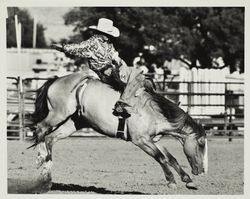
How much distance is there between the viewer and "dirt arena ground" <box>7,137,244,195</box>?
7949 millimetres

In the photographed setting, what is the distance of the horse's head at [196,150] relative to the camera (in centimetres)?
773

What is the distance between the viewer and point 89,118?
7688mm

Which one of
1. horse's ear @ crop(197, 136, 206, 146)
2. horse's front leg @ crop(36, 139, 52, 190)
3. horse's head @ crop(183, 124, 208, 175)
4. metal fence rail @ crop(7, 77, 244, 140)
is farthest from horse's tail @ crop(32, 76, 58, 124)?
metal fence rail @ crop(7, 77, 244, 140)

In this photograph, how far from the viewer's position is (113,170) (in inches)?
388

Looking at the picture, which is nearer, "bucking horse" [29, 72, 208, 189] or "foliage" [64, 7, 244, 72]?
"bucking horse" [29, 72, 208, 189]

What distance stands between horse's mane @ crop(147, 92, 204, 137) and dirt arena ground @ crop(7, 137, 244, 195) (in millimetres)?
722

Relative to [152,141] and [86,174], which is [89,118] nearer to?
[152,141]

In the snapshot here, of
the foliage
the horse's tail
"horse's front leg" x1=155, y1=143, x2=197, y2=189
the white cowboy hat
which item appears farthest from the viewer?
the foliage

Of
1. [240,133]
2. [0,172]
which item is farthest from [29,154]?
[240,133]

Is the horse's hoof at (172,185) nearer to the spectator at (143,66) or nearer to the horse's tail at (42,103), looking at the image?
the spectator at (143,66)

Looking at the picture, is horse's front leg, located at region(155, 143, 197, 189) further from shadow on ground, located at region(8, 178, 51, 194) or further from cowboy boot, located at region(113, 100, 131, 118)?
shadow on ground, located at region(8, 178, 51, 194)

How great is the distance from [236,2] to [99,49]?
8.16ft

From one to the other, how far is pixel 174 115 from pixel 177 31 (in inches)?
862

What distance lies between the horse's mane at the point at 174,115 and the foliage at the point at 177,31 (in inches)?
762
